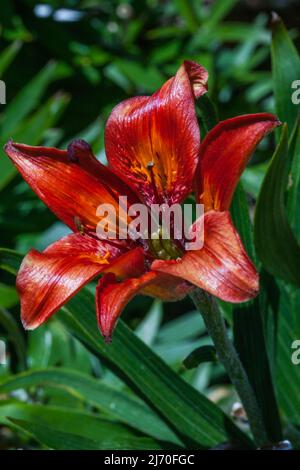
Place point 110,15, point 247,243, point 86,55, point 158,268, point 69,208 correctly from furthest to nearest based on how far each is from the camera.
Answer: point 110,15
point 86,55
point 247,243
point 69,208
point 158,268

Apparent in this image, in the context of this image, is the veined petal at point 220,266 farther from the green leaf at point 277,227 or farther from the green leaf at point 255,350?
the green leaf at point 255,350

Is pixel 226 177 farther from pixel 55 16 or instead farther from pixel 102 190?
pixel 55 16

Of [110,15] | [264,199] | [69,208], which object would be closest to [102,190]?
[69,208]

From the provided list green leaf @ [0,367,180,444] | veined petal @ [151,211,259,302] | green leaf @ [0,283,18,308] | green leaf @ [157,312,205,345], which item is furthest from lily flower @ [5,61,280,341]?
green leaf @ [157,312,205,345]

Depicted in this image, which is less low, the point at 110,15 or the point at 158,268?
the point at 110,15

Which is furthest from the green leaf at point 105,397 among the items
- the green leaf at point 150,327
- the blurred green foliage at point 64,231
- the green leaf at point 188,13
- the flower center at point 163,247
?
the green leaf at point 188,13

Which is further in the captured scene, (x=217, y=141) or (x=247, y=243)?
(x=247, y=243)

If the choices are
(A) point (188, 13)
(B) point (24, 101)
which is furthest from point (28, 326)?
(A) point (188, 13)
